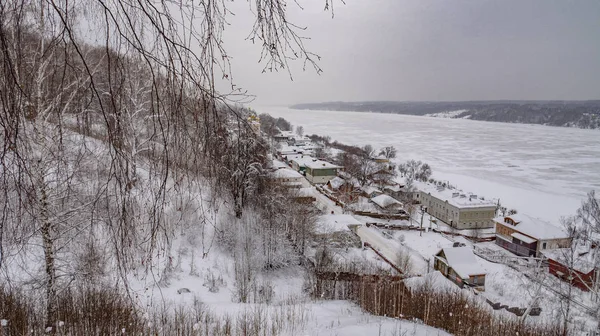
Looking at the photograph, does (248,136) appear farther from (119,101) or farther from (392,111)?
(392,111)

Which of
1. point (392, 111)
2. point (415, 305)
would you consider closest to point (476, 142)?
point (415, 305)

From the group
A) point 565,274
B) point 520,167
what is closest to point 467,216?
point 565,274

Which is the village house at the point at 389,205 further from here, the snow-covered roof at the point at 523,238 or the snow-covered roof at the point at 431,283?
the snow-covered roof at the point at 431,283

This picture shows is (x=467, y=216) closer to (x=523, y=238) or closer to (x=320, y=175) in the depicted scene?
(x=523, y=238)

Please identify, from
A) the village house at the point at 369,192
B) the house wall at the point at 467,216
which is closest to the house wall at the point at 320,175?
the village house at the point at 369,192

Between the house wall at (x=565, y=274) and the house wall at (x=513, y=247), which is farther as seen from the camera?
the house wall at (x=513, y=247)

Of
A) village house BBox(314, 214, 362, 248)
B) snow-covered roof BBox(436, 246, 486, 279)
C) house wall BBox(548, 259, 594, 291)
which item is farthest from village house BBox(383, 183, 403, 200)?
snow-covered roof BBox(436, 246, 486, 279)
